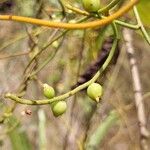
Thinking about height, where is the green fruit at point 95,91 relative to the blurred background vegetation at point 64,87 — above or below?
above

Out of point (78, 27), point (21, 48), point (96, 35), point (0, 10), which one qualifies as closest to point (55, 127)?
point (21, 48)

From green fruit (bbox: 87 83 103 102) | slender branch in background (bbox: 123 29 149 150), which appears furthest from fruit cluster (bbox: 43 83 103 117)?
slender branch in background (bbox: 123 29 149 150)

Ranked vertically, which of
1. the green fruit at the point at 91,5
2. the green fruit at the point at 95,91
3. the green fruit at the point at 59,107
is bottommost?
the green fruit at the point at 59,107

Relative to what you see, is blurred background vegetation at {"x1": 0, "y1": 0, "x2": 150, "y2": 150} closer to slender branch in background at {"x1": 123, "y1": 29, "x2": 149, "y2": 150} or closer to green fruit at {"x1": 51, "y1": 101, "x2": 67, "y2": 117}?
slender branch in background at {"x1": 123, "y1": 29, "x2": 149, "y2": 150}

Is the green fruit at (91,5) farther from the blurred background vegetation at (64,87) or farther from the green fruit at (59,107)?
the blurred background vegetation at (64,87)

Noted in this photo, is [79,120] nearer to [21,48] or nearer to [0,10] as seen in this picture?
[21,48]

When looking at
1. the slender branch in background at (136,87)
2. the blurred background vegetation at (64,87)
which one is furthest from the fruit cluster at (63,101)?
the slender branch in background at (136,87)

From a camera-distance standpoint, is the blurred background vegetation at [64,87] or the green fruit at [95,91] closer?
the green fruit at [95,91]

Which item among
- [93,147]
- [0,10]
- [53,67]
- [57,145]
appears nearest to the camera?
[93,147]
